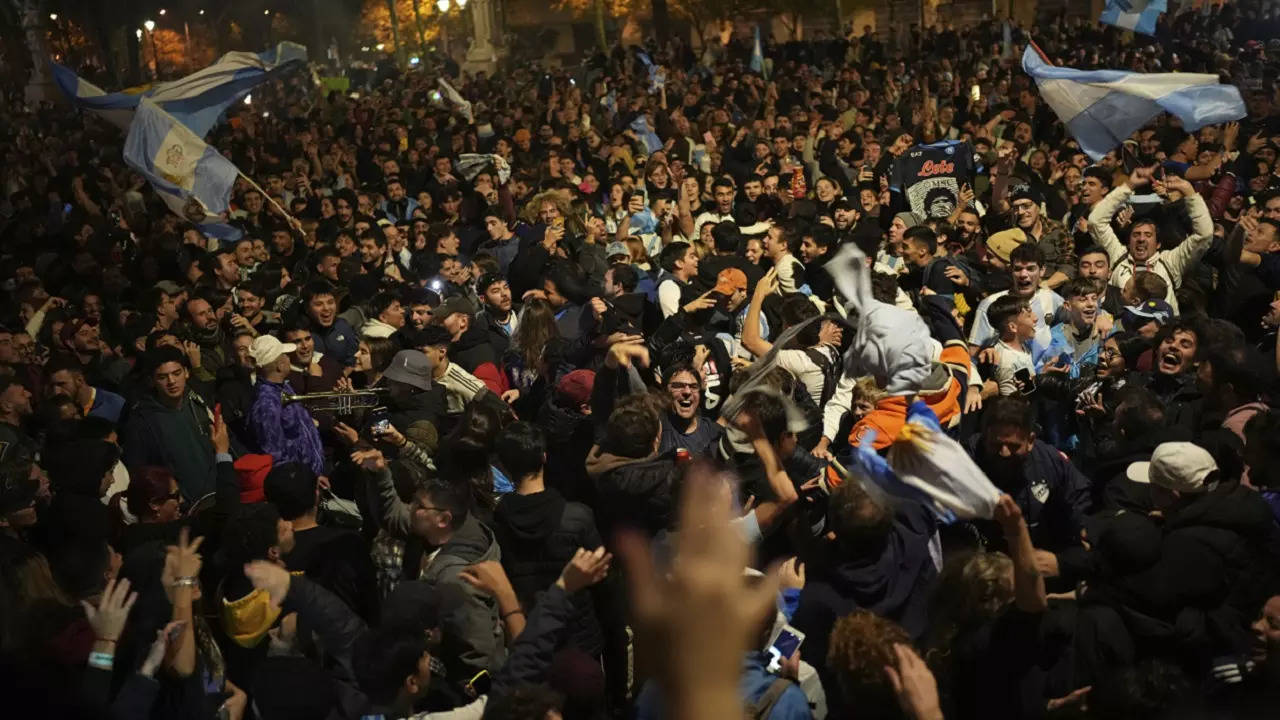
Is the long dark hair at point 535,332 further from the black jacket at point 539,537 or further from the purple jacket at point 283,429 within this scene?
the black jacket at point 539,537

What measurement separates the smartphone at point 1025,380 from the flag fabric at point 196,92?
885 cm

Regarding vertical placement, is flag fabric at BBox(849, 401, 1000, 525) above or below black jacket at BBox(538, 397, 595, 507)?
above

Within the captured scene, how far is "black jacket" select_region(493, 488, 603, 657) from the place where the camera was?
5.00 meters

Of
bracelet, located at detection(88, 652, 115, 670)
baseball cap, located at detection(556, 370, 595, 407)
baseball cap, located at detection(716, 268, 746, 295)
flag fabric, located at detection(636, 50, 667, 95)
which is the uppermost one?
flag fabric, located at detection(636, 50, 667, 95)

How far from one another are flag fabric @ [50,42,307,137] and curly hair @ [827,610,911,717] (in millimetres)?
10685

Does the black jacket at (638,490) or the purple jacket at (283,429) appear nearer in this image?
the black jacket at (638,490)

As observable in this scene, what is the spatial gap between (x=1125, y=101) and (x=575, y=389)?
20.6ft

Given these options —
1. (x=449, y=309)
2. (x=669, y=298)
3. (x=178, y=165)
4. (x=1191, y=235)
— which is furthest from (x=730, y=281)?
(x=178, y=165)

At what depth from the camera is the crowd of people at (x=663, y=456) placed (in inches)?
164

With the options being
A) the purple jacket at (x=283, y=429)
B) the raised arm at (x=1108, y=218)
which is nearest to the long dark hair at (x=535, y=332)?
the purple jacket at (x=283, y=429)

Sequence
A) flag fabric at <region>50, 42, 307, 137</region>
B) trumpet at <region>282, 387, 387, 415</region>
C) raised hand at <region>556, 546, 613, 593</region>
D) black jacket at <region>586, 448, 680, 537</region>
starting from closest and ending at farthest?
raised hand at <region>556, 546, 613, 593</region>
black jacket at <region>586, 448, 680, 537</region>
trumpet at <region>282, 387, 387, 415</region>
flag fabric at <region>50, 42, 307, 137</region>

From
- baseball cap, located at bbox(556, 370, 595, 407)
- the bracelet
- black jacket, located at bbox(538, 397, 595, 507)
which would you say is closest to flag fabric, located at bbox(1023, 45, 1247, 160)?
baseball cap, located at bbox(556, 370, 595, 407)

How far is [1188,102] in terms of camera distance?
10055 millimetres

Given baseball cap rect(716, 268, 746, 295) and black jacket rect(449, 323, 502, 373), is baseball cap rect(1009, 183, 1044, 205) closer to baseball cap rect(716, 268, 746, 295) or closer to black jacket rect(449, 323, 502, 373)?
baseball cap rect(716, 268, 746, 295)
